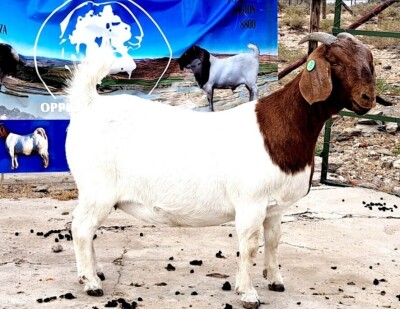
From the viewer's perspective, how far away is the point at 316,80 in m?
5.16

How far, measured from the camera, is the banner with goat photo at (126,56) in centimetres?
862

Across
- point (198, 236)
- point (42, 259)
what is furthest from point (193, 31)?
point (42, 259)

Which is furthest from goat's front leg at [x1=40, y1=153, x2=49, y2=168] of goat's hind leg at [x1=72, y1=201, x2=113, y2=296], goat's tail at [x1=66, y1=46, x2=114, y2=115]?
goat's hind leg at [x1=72, y1=201, x2=113, y2=296]

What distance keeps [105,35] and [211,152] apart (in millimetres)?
3836

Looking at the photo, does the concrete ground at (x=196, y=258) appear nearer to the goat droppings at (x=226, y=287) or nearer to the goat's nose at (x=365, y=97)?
the goat droppings at (x=226, y=287)

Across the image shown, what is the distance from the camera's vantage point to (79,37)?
28.7ft

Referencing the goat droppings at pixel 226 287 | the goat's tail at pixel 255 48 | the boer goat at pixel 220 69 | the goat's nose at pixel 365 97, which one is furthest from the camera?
the goat's tail at pixel 255 48

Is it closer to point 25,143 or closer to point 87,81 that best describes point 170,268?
point 87,81

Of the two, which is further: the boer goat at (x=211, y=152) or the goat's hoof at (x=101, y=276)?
the goat's hoof at (x=101, y=276)

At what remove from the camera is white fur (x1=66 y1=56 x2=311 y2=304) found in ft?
17.4

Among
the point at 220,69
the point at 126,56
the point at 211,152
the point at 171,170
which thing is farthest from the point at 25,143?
the point at 211,152

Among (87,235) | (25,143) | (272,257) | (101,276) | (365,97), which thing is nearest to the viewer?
(365,97)

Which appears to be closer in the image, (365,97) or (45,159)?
(365,97)

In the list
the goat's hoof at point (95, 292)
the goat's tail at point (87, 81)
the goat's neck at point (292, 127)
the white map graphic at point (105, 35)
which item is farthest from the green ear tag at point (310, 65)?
the white map graphic at point (105, 35)
